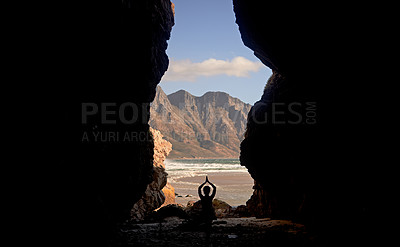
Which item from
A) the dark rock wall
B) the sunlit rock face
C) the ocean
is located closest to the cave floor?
the dark rock wall

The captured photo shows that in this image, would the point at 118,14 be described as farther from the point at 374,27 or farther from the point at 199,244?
the point at 199,244

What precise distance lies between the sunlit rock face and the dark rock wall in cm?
494

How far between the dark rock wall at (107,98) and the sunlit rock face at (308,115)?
494cm

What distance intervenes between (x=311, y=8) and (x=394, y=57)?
2953 mm

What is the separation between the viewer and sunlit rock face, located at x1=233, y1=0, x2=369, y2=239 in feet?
26.5

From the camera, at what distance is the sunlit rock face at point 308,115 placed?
807 cm

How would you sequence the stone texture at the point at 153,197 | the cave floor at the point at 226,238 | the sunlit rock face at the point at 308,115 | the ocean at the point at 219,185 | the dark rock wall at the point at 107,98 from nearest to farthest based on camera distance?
1. the dark rock wall at the point at 107,98
2. the sunlit rock face at the point at 308,115
3. the cave floor at the point at 226,238
4. the stone texture at the point at 153,197
5. the ocean at the point at 219,185

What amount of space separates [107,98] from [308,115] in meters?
8.62

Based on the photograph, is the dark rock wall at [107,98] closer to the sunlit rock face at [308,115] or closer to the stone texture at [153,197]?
the sunlit rock face at [308,115]

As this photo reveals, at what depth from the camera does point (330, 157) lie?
32.0ft

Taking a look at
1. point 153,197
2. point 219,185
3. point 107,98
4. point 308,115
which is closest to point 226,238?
point 308,115

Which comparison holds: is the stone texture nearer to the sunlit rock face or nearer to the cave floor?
the cave floor

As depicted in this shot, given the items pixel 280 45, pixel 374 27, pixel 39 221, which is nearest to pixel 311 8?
pixel 374 27

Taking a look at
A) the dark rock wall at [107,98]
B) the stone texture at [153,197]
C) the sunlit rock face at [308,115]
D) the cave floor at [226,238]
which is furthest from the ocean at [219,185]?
the dark rock wall at [107,98]
